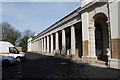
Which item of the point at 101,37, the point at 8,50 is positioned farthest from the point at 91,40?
the point at 8,50

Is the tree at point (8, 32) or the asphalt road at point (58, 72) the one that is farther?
the tree at point (8, 32)

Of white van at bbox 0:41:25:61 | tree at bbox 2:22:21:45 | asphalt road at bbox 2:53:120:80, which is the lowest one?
asphalt road at bbox 2:53:120:80

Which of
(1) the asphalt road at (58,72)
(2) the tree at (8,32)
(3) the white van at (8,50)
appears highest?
(2) the tree at (8,32)

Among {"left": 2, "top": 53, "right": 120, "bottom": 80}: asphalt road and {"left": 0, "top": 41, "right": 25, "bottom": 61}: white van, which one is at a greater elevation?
{"left": 0, "top": 41, "right": 25, "bottom": 61}: white van

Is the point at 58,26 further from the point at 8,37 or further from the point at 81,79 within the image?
the point at 8,37

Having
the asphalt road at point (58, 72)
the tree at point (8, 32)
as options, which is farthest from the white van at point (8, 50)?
the tree at point (8, 32)

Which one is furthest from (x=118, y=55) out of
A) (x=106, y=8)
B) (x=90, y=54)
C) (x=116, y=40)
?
(x=90, y=54)

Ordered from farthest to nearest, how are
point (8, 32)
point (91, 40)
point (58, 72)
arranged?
point (8, 32) < point (91, 40) < point (58, 72)

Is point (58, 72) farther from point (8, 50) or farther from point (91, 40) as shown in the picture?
point (8, 50)

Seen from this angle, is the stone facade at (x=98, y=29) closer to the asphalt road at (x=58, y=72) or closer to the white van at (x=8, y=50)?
the asphalt road at (x=58, y=72)

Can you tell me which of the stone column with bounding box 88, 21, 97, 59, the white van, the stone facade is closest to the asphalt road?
the stone facade

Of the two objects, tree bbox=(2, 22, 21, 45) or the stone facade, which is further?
tree bbox=(2, 22, 21, 45)

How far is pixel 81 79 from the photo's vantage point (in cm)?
1245

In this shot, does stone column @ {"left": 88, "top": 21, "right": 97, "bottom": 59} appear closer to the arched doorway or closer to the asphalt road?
the arched doorway
